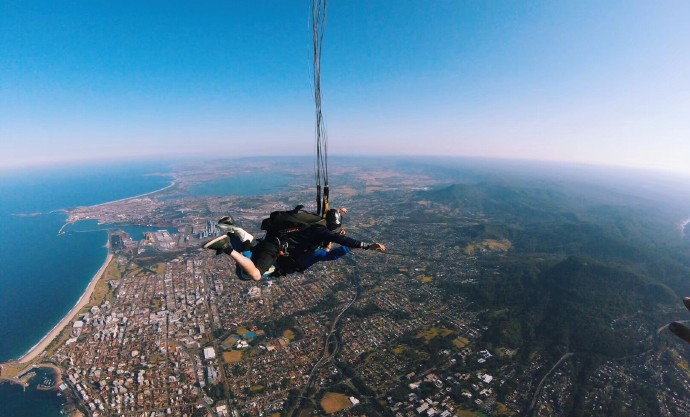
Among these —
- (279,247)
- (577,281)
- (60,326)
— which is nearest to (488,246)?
(577,281)

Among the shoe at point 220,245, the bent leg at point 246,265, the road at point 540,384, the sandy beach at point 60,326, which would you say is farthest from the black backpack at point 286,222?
the sandy beach at point 60,326

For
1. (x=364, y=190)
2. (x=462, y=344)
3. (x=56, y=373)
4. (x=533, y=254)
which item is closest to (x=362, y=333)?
(x=462, y=344)

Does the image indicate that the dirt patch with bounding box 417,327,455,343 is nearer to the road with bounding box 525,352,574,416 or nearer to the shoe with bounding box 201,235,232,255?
the road with bounding box 525,352,574,416

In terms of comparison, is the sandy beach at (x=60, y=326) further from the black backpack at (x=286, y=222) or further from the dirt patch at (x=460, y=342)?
the dirt patch at (x=460, y=342)

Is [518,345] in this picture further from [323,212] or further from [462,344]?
[323,212]

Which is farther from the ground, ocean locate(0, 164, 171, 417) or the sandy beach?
the sandy beach

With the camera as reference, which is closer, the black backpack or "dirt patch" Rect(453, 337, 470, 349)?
the black backpack

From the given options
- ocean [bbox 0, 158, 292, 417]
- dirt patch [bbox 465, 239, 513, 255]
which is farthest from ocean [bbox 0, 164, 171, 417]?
dirt patch [bbox 465, 239, 513, 255]

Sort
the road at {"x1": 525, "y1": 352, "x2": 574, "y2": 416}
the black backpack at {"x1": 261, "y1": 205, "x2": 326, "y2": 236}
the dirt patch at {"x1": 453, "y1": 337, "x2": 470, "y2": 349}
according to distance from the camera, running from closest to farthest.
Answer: the black backpack at {"x1": 261, "y1": 205, "x2": 326, "y2": 236} < the road at {"x1": 525, "y1": 352, "x2": 574, "y2": 416} < the dirt patch at {"x1": 453, "y1": 337, "x2": 470, "y2": 349}
